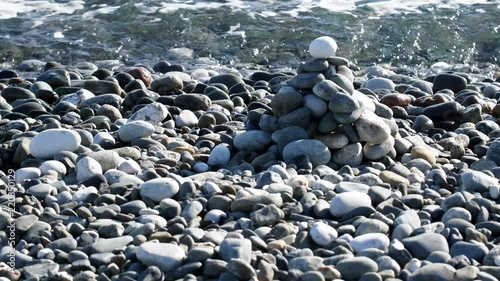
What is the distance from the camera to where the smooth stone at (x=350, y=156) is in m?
5.02

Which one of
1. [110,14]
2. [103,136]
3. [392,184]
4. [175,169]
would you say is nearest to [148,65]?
[110,14]

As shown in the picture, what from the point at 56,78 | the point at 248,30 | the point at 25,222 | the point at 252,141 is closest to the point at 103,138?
the point at 252,141

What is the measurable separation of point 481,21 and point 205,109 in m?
5.08

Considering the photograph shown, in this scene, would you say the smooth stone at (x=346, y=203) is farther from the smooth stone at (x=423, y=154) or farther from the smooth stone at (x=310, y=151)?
the smooth stone at (x=423, y=154)

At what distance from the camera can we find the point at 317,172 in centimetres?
479

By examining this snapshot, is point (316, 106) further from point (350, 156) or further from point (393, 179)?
point (393, 179)

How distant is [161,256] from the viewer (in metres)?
3.51

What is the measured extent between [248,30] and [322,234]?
6.38 metres

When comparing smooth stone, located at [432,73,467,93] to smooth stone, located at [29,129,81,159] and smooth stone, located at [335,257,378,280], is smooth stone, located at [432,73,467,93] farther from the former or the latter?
smooth stone, located at [335,257,378,280]

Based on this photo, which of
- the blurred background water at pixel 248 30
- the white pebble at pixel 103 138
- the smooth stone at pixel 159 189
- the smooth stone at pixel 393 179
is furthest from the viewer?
the blurred background water at pixel 248 30

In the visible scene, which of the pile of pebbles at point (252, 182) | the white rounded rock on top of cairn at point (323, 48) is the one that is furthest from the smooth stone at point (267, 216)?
the white rounded rock on top of cairn at point (323, 48)

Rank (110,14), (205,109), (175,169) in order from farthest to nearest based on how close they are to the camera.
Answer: (110,14)
(205,109)
(175,169)

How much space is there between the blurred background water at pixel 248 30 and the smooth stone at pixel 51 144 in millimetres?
3865

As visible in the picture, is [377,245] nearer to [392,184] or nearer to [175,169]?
[392,184]
